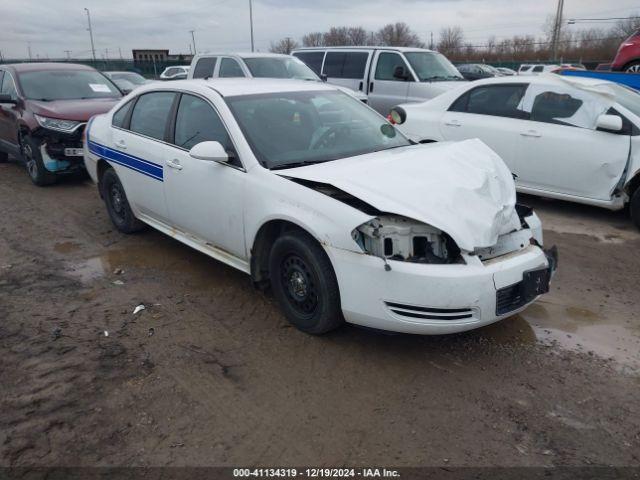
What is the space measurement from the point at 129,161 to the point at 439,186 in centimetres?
321

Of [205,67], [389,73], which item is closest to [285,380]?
[389,73]

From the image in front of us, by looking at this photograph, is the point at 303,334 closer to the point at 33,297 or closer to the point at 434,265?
the point at 434,265

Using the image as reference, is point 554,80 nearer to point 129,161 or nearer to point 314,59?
point 129,161

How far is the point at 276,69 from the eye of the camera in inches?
407

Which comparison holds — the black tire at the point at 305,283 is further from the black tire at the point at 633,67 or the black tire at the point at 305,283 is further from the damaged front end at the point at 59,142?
the black tire at the point at 633,67

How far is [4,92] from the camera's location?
907 cm

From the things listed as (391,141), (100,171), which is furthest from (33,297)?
(391,141)

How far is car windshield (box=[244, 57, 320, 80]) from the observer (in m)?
10.3

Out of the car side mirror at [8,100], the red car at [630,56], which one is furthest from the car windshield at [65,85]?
the red car at [630,56]

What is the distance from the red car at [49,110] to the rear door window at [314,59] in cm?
452

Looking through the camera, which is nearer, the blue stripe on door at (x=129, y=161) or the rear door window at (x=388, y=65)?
the blue stripe on door at (x=129, y=161)

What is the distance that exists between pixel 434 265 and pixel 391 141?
1716 mm

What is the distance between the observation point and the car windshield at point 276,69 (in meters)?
10.3

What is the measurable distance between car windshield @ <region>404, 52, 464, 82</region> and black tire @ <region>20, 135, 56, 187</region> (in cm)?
681
